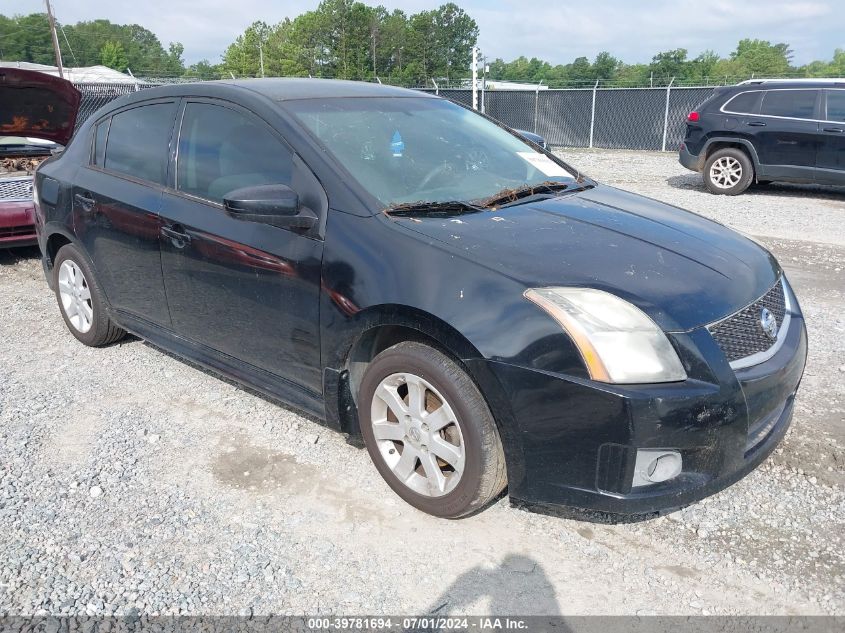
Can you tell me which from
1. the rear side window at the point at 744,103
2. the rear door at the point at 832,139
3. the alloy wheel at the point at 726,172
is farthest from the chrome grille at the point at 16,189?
the rear door at the point at 832,139

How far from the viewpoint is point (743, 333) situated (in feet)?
8.64

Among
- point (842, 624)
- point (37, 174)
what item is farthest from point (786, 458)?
point (37, 174)

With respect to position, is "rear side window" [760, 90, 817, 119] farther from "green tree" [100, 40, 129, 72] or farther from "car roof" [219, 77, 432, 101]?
"green tree" [100, 40, 129, 72]

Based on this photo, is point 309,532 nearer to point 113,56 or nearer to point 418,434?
point 418,434

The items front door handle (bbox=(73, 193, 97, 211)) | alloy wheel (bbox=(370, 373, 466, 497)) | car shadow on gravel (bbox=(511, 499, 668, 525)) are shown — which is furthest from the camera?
front door handle (bbox=(73, 193, 97, 211))

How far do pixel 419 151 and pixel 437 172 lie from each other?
167 mm

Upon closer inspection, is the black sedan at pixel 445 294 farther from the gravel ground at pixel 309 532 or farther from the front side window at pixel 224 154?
the gravel ground at pixel 309 532

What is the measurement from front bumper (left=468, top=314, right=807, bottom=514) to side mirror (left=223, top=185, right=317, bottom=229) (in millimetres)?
1086

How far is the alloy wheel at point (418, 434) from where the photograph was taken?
8.89 ft

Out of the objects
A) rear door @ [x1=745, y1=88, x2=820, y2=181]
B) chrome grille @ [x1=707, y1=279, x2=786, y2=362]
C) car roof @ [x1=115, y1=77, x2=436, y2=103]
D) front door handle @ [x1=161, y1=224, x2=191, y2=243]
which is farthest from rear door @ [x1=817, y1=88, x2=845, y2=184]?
front door handle @ [x1=161, y1=224, x2=191, y2=243]

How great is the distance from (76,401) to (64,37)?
98810mm

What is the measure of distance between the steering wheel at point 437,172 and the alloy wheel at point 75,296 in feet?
8.27

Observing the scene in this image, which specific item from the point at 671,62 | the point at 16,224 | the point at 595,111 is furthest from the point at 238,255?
the point at 671,62

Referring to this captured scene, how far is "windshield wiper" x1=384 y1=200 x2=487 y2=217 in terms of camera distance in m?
2.96
